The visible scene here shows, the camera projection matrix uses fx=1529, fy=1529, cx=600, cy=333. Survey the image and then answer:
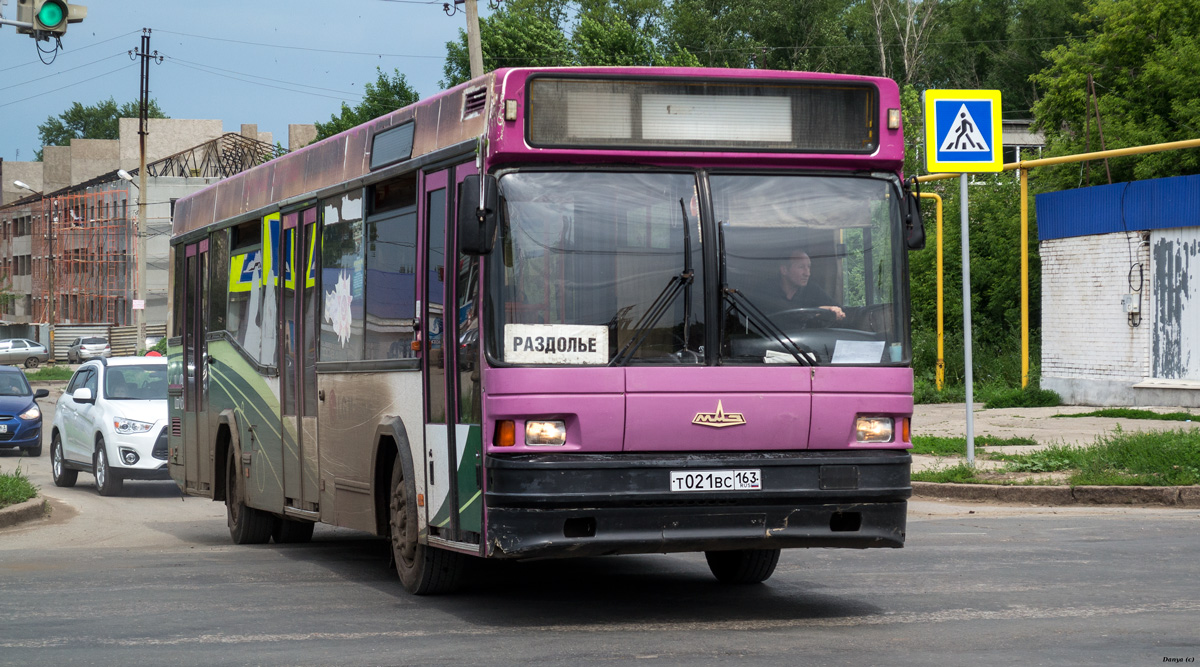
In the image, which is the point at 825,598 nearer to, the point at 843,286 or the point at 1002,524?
the point at 843,286

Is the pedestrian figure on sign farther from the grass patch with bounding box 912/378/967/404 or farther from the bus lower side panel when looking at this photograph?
the grass patch with bounding box 912/378/967/404

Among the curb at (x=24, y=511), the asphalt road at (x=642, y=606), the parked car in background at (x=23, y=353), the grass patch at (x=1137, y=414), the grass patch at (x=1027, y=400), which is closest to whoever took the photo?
the asphalt road at (x=642, y=606)

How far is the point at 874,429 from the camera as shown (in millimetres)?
7840

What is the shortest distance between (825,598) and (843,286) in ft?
6.25

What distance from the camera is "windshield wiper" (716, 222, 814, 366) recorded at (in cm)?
767

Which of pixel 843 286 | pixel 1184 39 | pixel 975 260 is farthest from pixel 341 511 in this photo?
pixel 1184 39

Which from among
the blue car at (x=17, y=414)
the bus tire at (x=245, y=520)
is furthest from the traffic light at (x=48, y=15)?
the blue car at (x=17, y=414)

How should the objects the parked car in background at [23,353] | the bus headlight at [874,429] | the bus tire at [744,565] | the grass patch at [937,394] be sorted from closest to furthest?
the bus headlight at [874,429] → the bus tire at [744,565] → the grass patch at [937,394] → the parked car in background at [23,353]

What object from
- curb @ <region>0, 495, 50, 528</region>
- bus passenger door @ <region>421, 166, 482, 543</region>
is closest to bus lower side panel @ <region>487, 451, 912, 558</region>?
bus passenger door @ <region>421, 166, 482, 543</region>

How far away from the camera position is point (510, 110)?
761 centimetres

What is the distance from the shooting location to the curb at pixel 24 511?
14.8 metres

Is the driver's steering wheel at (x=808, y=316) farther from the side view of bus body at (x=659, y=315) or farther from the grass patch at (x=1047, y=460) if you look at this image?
the grass patch at (x=1047, y=460)

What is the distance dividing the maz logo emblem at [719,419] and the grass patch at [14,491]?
10.0 meters

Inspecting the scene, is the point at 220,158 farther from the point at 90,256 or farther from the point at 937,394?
the point at 937,394
